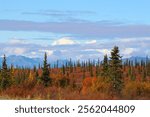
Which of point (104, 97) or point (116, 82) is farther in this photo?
Answer: point (116, 82)

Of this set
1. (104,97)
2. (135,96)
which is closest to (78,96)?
(104,97)

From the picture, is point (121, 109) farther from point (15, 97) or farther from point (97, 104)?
point (15, 97)

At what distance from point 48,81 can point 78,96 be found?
59.5 meters

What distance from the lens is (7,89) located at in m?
20.1

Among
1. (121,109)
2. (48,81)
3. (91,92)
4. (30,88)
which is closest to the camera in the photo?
(121,109)

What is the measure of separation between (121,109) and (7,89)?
7.86 meters

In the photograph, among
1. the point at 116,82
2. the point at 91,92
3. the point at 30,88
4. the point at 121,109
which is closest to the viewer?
the point at 121,109

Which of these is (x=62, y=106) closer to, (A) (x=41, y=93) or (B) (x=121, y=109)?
(B) (x=121, y=109)

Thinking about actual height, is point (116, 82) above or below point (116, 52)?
below

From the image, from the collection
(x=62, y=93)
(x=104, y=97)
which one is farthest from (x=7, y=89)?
(x=104, y=97)

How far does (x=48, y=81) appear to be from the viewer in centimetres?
7669

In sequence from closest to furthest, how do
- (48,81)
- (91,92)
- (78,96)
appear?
(78,96) → (91,92) → (48,81)

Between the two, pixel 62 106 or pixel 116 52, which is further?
pixel 116 52

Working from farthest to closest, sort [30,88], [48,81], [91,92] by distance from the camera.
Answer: [48,81]
[30,88]
[91,92]
